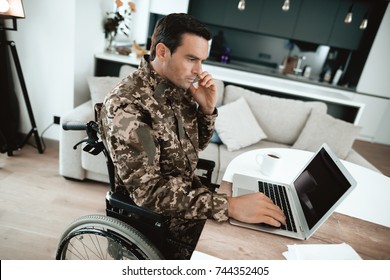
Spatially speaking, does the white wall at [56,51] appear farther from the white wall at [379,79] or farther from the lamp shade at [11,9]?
the white wall at [379,79]

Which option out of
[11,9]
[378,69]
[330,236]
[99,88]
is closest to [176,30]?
[330,236]

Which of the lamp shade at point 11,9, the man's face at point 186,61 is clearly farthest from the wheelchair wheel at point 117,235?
the lamp shade at point 11,9

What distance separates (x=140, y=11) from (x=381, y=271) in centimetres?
497

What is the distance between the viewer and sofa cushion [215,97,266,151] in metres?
2.26

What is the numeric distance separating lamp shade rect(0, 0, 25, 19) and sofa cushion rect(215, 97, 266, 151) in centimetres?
164

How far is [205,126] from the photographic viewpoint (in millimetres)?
1215

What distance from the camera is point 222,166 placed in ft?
6.57

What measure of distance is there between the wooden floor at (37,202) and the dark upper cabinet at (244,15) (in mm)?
3775

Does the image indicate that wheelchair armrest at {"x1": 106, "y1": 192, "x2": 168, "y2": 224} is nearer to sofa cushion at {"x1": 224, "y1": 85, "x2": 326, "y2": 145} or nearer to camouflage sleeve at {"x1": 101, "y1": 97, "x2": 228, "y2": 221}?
camouflage sleeve at {"x1": 101, "y1": 97, "x2": 228, "y2": 221}

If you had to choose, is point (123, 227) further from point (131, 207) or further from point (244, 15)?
A: point (244, 15)

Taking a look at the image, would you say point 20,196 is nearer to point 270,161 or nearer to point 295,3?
point 270,161

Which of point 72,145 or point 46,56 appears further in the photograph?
point 46,56

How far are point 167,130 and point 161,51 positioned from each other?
0.92 feet

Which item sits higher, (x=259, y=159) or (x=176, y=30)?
(x=176, y=30)
